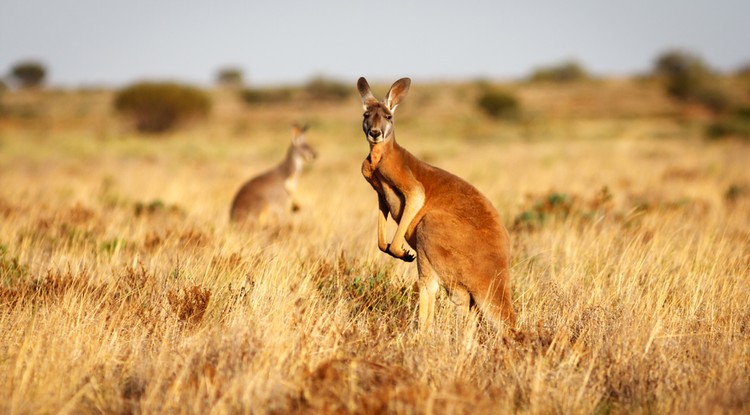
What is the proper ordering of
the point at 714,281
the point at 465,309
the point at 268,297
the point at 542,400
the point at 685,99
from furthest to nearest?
the point at 685,99, the point at 714,281, the point at 268,297, the point at 465,309, the point at 542,400

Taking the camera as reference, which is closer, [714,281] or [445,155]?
[714,281]

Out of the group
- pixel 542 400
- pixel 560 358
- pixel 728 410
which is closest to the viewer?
pixel 728 410

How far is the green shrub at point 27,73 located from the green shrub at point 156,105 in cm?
→ 7045

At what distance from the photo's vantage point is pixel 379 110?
3.91 meters

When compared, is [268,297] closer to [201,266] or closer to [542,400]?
Result: [201,266]

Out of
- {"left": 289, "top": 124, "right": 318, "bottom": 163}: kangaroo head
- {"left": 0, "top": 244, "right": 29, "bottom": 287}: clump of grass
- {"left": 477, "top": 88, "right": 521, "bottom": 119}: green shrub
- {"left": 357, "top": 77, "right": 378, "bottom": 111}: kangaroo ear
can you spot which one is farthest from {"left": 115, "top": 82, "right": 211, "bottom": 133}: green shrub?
{"left": 357, "top": 77, "right": 378, "bottom": 111}: kangaroo ear

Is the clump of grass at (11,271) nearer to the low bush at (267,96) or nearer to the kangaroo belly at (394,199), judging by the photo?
the kangaroo belly at (394,199)

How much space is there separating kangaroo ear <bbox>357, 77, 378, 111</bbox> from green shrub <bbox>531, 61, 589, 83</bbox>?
325 feet

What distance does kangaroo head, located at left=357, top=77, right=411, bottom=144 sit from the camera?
3.85 m

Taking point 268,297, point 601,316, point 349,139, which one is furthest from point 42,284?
point 349,139

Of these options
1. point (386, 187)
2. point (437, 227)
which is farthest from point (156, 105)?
point (437, 227)

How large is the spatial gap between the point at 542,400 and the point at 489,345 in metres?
0.63

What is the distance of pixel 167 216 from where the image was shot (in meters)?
8.71

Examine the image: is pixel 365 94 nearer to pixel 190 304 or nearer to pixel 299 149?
pixel 190 304
